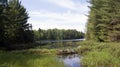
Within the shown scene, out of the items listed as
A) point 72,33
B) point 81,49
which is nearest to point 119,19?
point 81,49

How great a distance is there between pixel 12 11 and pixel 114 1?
27.7 meters

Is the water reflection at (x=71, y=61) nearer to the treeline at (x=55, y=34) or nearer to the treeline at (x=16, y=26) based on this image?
the treeline at (x=16, y=26)

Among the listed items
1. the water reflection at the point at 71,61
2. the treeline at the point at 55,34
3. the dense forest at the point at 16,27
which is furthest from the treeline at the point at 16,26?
the treeline at the point at 55,34

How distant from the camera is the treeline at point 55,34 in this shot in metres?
110

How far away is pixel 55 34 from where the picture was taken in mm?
131875

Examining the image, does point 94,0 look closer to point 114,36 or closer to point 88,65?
point 114,36

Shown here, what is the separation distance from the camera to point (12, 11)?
174ft

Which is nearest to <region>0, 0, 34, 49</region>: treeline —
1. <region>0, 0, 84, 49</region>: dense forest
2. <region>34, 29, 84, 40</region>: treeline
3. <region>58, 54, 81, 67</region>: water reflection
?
<region>0, 0, 84, 49</region>: dense forest

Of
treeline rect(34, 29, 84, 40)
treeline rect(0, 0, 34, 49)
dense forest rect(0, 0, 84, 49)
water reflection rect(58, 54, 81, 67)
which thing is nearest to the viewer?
water reflection rect(58, 54, 81, 67)

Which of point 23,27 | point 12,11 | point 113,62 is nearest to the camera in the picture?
point 113,62

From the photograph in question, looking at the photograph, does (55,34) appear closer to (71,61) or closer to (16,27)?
(16,27)

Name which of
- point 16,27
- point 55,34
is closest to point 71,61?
point 16,27

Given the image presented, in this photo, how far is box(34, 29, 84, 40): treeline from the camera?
360 feet

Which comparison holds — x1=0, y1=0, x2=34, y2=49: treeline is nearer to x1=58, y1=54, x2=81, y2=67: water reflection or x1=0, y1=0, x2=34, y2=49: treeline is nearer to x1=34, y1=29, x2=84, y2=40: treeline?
x1=58, y1=54, x2=81, y2=67: water reflection
